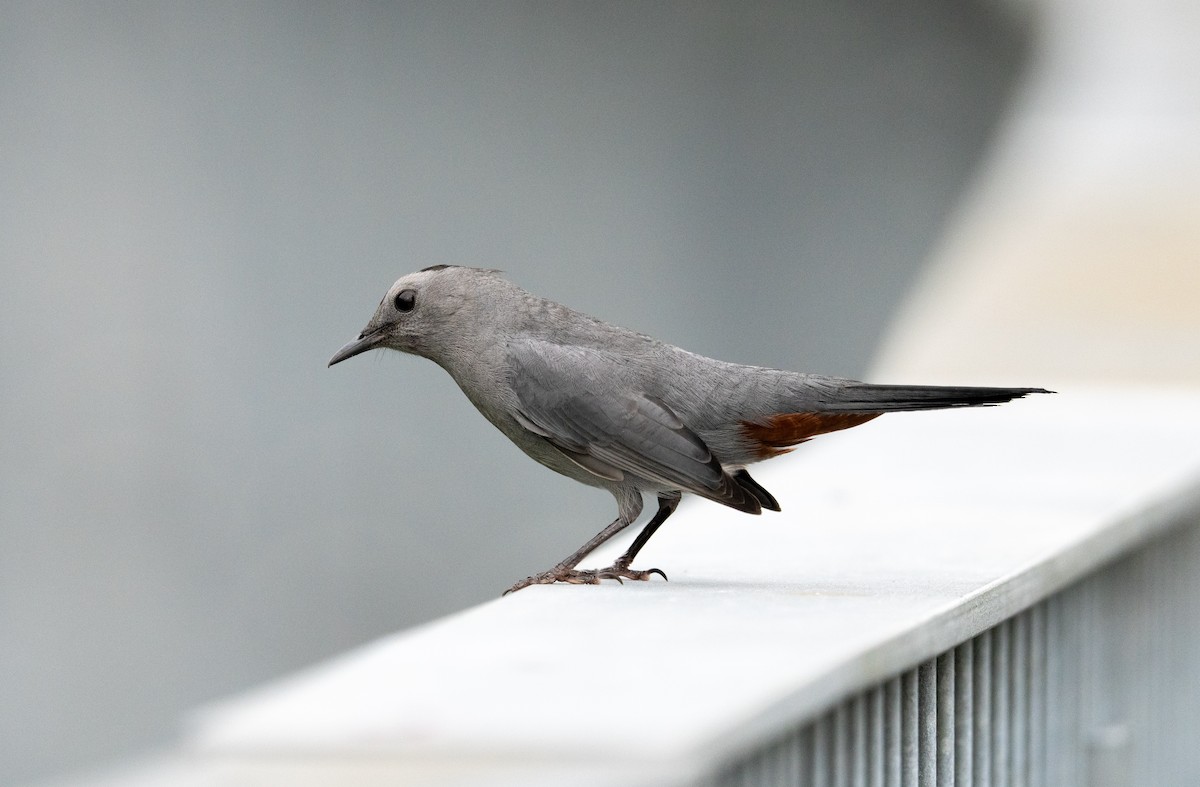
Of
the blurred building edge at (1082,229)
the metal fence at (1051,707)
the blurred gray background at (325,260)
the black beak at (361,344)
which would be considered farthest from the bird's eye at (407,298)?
the blurred gray background at (325,260)

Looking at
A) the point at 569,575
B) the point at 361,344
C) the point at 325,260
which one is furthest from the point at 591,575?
the point at 325,260

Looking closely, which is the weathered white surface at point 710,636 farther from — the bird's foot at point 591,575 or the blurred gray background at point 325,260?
the blurred gray background at point 325,260

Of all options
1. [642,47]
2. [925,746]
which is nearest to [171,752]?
[925,746]

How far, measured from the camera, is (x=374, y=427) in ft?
35.3

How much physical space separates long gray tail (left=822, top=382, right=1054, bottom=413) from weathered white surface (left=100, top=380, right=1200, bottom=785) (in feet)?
1.09

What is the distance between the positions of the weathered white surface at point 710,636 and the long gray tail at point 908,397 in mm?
332

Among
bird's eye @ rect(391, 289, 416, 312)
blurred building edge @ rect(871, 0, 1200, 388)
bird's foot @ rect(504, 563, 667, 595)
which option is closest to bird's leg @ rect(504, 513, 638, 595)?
bird's foot @ rect(504, 563, 667, 595)

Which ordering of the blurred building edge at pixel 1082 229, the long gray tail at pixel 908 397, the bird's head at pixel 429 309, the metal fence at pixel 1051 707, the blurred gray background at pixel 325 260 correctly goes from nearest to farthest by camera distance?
1. the metal fence at pixel 1051 707
2. the long gray tail at pixel 908 397
3. the bird's head at pixel 429 309
4. the blurred building edge at pixel 1082 229
5. the blurred gray background at pixel 325 260

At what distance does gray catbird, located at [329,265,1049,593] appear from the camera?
379 centimetres

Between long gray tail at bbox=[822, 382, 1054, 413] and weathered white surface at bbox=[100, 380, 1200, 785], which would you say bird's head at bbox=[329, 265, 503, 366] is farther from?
long gray tail at bbox=[822, 382, 1054, 413]

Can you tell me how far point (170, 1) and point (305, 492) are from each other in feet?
10.1

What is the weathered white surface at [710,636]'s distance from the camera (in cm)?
190

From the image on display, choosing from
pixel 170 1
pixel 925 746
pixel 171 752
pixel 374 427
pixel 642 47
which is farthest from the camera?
pixel 642 47

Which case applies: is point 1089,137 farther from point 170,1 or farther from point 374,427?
point 170,1
